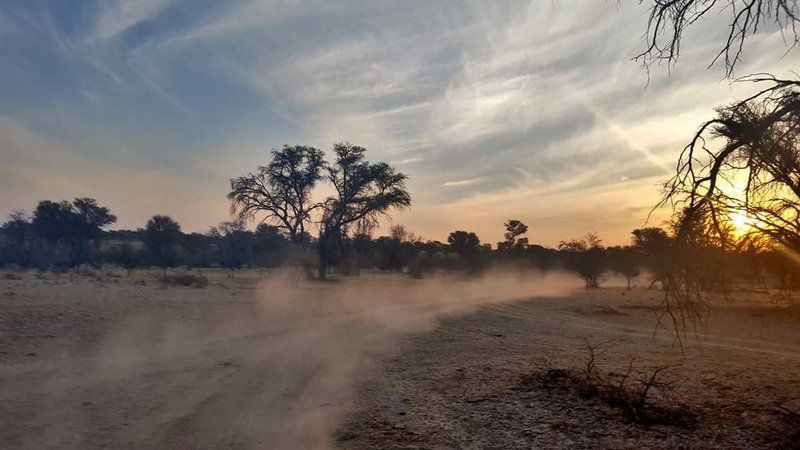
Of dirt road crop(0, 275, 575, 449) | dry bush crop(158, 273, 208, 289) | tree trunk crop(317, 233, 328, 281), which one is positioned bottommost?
dirt road crop(0, 275, 575, 449)

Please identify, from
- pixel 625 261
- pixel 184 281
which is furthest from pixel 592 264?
pixel 184 281

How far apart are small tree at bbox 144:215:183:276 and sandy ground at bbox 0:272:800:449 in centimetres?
3359

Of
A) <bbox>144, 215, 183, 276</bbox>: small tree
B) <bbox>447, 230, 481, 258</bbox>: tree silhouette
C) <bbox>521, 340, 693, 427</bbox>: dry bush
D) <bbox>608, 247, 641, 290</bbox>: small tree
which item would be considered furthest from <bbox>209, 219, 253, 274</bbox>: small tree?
<bbox>521, 340, 693, 427</bbox>: dry bush

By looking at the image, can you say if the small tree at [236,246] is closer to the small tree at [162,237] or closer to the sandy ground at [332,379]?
the small tree at [162,237]

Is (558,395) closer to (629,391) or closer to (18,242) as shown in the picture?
(629,391)

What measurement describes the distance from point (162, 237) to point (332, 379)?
1821 inches

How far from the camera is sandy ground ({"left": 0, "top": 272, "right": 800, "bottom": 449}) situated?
598 cm

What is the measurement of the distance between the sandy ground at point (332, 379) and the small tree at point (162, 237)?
33593 millimetres

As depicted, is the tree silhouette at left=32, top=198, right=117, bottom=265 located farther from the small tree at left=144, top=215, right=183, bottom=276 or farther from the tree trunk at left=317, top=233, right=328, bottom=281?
the tree trunk at left=317, top=233, right=328, bottom=281

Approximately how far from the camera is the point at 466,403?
24.2ft

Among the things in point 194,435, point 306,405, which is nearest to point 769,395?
point 306,405

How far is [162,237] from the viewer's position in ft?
164

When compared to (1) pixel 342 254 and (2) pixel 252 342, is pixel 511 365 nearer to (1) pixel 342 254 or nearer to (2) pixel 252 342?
(2) pixel 252 342

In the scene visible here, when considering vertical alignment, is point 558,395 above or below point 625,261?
below
